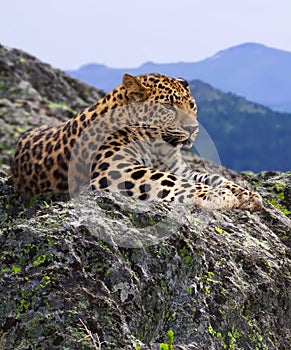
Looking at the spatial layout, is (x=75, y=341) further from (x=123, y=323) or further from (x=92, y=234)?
(x=92, y=234)

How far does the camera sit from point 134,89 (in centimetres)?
1015

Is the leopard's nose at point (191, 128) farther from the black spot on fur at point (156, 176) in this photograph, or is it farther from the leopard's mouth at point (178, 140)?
the black spot on fur at point (156, 176)

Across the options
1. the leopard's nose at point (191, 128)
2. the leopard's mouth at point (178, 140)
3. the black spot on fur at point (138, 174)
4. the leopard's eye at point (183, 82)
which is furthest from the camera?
the leopard's eye at point (183, 82)

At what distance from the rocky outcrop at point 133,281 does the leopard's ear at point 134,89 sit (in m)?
2.89

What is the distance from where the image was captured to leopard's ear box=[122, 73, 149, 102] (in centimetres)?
1004

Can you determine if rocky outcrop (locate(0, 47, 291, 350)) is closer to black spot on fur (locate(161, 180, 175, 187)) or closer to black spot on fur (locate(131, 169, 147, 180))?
black spot on fur (locate(161, 180, 175, 187))

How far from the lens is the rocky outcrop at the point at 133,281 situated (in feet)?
18.1

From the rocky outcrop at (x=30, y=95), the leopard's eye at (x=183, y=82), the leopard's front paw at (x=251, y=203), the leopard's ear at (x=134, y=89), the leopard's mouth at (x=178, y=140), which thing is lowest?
the rocky outcrop at (x=30, y=95)

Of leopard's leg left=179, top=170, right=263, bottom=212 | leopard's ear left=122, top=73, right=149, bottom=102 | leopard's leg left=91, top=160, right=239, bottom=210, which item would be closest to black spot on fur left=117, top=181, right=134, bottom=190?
leopard's leg left=91, top=160, right=239, bottom=210

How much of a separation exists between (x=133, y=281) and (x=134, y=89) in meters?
4.58

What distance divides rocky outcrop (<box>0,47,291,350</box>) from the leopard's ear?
9.47 ft

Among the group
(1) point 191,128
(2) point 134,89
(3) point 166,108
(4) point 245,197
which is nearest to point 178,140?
(1) point 191,128

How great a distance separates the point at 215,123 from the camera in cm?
13300

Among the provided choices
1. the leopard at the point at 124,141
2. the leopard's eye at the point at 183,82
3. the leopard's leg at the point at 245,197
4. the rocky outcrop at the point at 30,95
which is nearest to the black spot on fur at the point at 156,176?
the leopard at the point at 124,141
